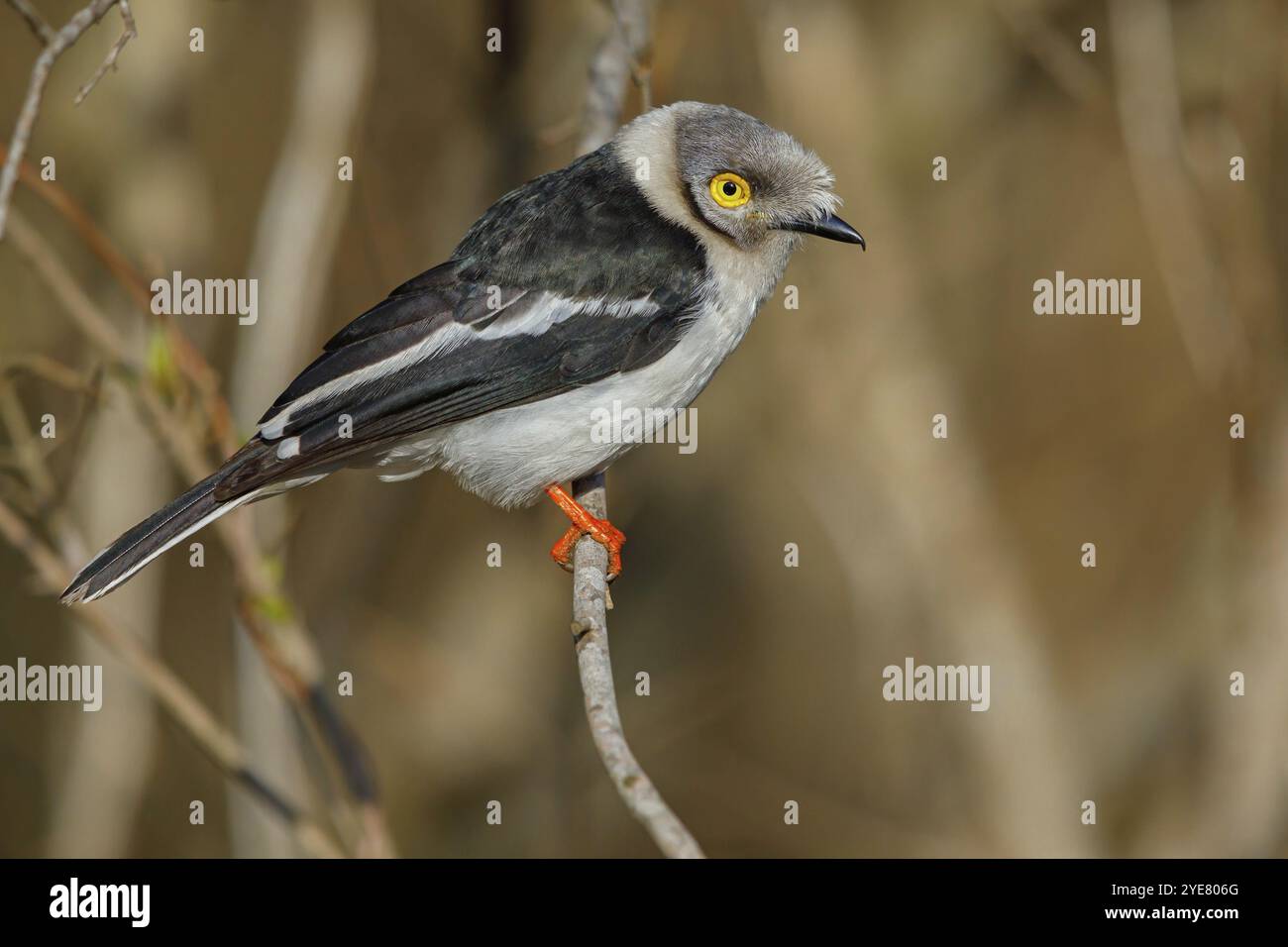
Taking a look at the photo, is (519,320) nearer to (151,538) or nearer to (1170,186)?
(151,538)

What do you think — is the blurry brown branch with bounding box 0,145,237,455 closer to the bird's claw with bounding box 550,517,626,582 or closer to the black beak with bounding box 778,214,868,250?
the bird's claw with bounding box 550,517,626,582

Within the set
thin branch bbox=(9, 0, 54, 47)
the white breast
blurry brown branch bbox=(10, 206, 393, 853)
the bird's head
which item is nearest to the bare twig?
the white breast

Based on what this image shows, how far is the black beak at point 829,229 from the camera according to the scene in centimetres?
457

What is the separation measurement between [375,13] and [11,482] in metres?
3.69

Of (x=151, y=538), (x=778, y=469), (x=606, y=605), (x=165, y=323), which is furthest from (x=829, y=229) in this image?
(x=778, y=469)

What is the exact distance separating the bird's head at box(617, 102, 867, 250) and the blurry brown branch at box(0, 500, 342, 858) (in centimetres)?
248

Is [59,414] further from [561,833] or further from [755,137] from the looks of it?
[755,137]

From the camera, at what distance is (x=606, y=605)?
420 centimetres

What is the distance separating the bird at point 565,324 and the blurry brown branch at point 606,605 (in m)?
0.22

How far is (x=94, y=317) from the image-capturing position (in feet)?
14.9

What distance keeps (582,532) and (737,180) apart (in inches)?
57.1

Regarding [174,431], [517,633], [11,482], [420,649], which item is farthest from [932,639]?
[11,482]

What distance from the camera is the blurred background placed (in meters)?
5.77

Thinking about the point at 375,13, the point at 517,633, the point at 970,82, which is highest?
the point at 375,13
